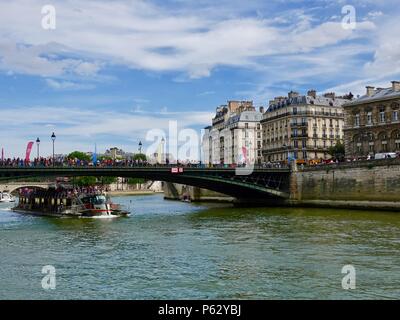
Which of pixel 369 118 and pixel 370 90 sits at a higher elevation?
pixel 370 90

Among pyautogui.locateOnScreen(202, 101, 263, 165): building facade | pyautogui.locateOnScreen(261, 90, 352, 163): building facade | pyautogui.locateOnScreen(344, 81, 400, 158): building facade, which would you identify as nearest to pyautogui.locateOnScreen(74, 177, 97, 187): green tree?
pyautogui.locateOnScreen(202, 101, 263, 165): building facade

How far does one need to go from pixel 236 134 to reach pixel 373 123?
46.8 m

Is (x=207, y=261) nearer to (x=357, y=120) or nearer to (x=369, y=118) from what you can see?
(x=369, y=118)

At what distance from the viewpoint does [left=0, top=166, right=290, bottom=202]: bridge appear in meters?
46.7

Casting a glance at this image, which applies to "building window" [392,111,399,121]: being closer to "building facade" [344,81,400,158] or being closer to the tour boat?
"building facade" [344,81,400,158]

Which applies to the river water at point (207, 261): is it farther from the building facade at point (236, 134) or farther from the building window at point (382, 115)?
the building facade at point (236, 134)

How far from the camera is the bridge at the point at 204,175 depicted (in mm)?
46656

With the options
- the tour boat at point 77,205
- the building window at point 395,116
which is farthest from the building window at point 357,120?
the tour boat at point 77,205

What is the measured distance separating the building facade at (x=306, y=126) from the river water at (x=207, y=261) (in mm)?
51363

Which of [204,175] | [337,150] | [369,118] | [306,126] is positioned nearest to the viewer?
[204,175]

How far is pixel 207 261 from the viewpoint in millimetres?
22250

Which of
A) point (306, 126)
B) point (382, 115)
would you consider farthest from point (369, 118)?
point (306, 126)
